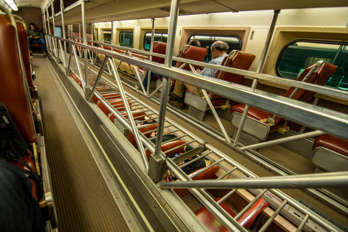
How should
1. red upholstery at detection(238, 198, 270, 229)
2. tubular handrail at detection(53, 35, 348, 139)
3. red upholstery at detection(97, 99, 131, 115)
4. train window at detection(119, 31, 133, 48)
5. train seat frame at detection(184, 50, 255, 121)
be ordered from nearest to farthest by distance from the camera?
tubular handrail at detection(53, 35, 348, 139)
red upholstery at detection(238, 198, 270, 229)
red upholstery at detection(97, 99, 131, 115)
train seat frame at detection(184, 50, 255, 121)
train window at detection(119, 31, 133, 48)

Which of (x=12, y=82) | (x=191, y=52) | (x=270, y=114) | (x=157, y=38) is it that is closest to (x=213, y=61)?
(x=191, y=52)

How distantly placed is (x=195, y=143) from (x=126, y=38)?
7477 mm

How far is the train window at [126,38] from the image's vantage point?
7371 millimetres

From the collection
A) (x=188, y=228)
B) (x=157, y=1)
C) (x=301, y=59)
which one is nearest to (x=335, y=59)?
(x=301, y=59)

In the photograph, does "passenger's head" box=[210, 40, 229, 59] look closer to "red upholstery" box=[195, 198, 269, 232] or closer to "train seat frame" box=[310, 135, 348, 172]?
"train seat frame" box=[310, 135, 348, 172]

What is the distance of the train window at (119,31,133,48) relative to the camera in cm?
737

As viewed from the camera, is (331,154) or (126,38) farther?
(126,38)

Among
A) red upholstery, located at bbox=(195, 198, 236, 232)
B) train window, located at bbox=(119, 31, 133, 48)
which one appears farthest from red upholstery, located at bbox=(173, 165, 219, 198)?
train window, located at bbox=(119, 31, 133, 48)

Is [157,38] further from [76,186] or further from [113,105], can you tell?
[76,186]

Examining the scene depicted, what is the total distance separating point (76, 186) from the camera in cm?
147

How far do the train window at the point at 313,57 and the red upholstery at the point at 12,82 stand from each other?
140 inches

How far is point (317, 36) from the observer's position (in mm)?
2430

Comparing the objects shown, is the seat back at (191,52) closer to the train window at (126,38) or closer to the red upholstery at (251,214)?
the red upholstery at (251,214)

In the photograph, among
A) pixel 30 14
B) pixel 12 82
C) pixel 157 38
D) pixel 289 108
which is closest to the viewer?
pixel 289 108
